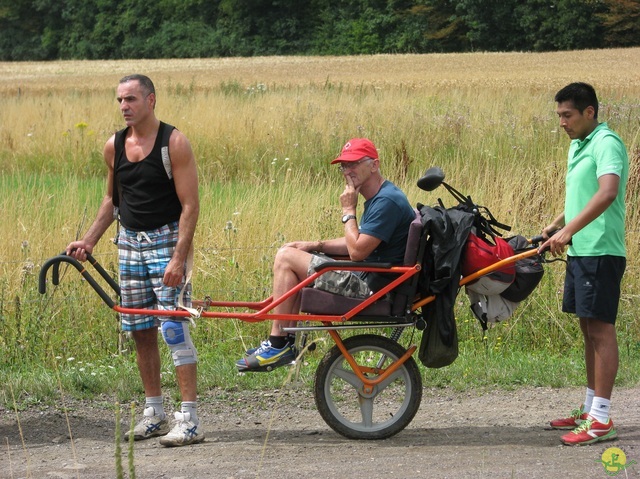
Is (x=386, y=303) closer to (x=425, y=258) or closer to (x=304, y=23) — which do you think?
(x=425, y=258)

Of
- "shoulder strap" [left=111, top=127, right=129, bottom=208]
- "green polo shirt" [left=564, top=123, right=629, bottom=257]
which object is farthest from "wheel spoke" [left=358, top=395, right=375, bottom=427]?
"shoulder strap" [left=111, top=127, right=129, bottom=208]

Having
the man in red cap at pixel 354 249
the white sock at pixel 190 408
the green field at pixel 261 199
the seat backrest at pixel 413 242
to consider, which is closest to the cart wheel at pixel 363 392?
the man in red cap at pixel 354 249

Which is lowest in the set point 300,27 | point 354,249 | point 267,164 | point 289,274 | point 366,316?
point 366,316

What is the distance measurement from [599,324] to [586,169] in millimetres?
827

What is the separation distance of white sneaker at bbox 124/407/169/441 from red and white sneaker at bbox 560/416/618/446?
2207 millimetres

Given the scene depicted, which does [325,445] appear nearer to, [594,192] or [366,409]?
[366,409]

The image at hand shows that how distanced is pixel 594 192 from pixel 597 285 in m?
0.49

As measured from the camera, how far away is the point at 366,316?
18.3ft

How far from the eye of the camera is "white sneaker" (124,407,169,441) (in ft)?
19.3

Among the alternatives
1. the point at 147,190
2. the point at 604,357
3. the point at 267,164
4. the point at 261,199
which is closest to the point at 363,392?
the point at 604,357

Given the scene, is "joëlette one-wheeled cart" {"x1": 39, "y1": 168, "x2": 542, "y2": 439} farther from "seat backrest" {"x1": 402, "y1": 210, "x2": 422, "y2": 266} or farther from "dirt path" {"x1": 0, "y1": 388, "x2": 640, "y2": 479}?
"dirt path" {"x1": 0, "y1": 388, "x2": 640, "y2": 479}

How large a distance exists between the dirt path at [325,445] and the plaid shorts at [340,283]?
83cm

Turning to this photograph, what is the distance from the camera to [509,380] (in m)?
7.04

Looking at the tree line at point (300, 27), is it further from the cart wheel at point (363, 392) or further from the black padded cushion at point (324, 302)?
the black padded cushion at point (324, 302)
